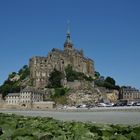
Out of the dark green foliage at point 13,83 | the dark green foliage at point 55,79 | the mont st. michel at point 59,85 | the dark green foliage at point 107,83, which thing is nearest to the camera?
the mont st. michel at point 59,85

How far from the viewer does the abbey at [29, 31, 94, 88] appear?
10906 cm

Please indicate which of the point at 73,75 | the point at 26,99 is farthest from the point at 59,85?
the point at 26,99

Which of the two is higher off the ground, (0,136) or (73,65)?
(73,65)

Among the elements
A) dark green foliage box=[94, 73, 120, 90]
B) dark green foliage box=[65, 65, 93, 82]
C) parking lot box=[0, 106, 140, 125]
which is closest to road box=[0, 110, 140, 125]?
parking lot box=[0, 106, 140, 125]

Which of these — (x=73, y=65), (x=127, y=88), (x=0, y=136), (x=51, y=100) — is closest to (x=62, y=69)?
(x=73, y=65)

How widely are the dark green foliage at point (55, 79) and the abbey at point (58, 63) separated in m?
1.34

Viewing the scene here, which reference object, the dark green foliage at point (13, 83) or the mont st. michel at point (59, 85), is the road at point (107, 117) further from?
the dark green foliage at point (13, 83)

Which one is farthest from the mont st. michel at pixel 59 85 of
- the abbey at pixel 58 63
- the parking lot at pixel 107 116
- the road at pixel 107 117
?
the road at pixel 107 117

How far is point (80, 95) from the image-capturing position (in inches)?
4237

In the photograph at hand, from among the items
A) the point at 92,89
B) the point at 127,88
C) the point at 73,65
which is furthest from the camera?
the point at 127,88

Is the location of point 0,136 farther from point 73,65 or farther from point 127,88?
point 127,88

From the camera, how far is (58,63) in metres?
114

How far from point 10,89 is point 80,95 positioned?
67.3 ft

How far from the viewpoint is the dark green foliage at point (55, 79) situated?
351 feet
